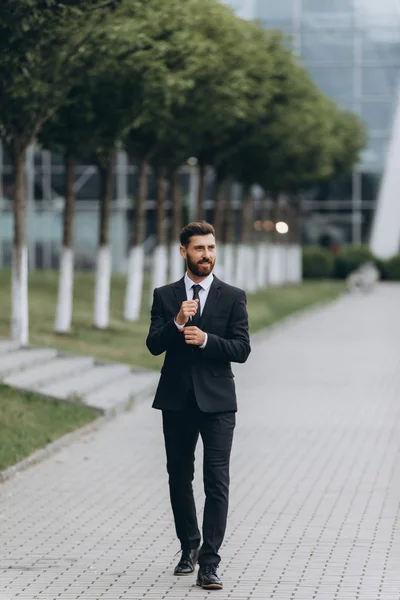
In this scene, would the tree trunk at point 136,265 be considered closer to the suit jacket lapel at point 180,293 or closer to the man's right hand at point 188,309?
the suit jacket lapel at point 180,293

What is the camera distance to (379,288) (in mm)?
57531

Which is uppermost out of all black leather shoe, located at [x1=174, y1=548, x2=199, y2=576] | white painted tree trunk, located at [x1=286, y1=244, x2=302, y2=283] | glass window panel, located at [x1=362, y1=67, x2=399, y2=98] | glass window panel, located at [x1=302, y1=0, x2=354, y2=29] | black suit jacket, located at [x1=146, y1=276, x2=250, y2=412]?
glass window panel, located at [x1=302, y1=0, x2=354, y2=29]

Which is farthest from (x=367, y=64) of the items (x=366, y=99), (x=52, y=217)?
(x=52, y=217)

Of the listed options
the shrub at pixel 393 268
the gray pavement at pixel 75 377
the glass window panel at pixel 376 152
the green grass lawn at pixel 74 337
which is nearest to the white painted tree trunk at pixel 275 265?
the green grass lawn at pixel 74 337

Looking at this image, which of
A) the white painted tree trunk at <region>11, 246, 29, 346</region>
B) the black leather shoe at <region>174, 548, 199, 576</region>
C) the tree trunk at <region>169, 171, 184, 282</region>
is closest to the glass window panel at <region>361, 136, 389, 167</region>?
the tree trunk at <region>169, 171, 184, 282</region>

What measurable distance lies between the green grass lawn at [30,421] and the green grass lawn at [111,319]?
5.29 metres

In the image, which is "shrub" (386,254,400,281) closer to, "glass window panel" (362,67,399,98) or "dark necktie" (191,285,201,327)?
"glass window panel" (362,67,399,98)

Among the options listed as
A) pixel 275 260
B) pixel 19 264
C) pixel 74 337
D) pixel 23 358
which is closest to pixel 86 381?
pixel 23 358

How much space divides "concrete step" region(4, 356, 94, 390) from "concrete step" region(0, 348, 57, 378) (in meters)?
0.07

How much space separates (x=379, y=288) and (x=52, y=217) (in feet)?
45.7

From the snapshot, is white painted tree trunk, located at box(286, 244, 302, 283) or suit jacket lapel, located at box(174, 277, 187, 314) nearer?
suit jacket lapel, located at box(174, 277, 187, 314)

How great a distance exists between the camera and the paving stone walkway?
799 cm

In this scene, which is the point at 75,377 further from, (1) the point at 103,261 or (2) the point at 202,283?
(2) the point at 202,283

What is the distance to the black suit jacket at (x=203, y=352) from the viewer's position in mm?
7770
